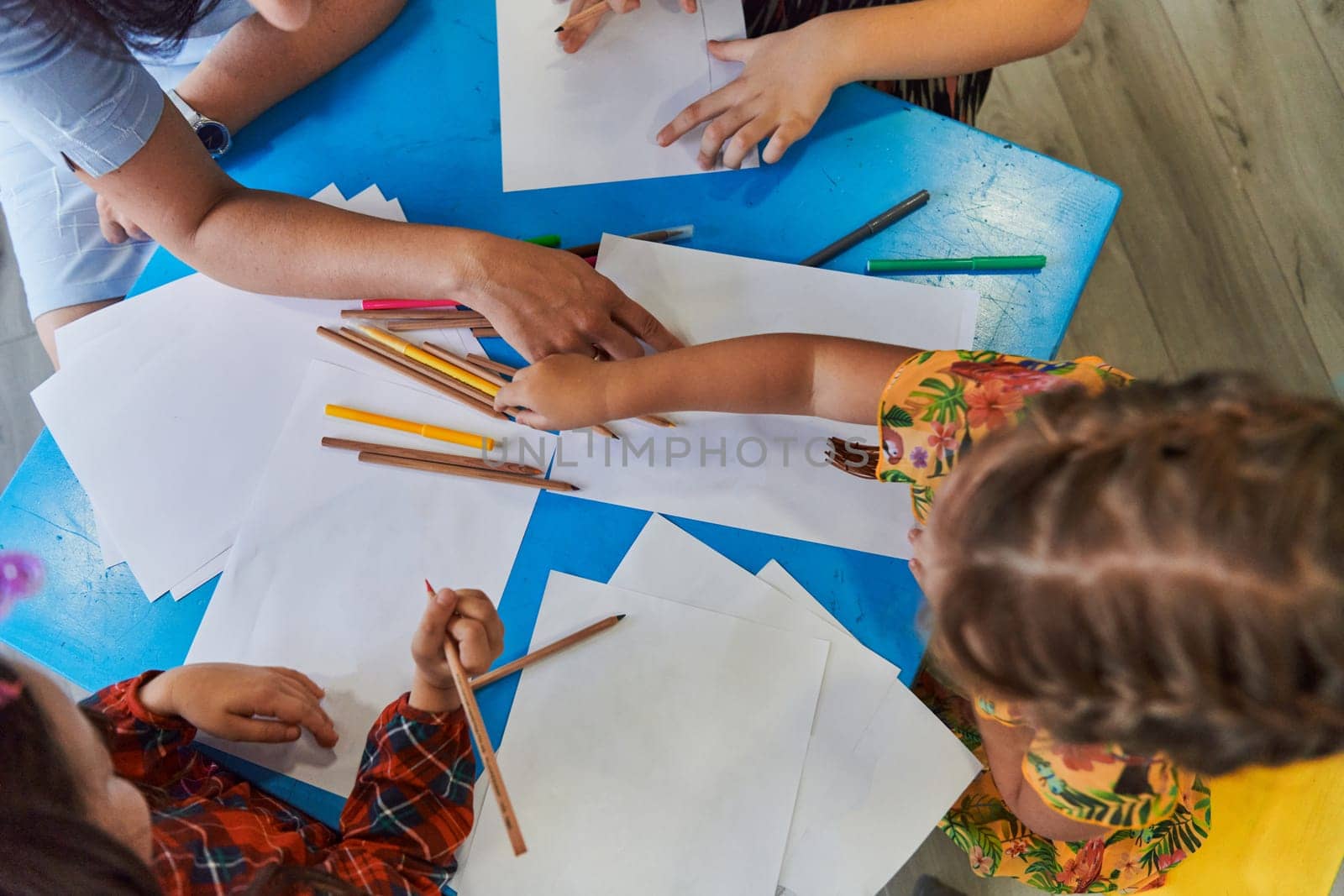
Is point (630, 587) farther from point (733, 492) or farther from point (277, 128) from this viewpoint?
point (277, 128)

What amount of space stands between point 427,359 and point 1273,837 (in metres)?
0.86

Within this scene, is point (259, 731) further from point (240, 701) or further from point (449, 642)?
Answer: point (449, 642)

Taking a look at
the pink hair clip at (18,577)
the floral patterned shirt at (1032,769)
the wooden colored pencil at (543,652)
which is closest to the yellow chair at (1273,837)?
the floral patterned shirt at (1032,769)

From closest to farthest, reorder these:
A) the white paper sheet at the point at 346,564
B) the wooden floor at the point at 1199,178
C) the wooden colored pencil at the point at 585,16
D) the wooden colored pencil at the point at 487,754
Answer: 1. the wooden colored pencil at the point at 487,754
2. the white paper sheet at the point at 346,564
3. the wooden colored pencil at the point at 585,16
4. the wooden floor at the point at 1199,178

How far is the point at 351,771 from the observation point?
68cm

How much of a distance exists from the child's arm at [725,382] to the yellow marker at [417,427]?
1.9 inches

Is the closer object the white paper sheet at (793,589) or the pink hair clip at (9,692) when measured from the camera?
the pink hair clip at (9,692)

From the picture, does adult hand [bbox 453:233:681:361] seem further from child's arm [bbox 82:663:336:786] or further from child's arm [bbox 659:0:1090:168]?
Answer: child's arm [bbox 82:663:336:786]

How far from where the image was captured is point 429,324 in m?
0.78

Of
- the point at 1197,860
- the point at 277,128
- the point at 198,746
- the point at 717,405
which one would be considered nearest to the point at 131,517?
the point at 198,746

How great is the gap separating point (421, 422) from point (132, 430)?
258 millimetres

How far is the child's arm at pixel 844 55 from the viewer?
0.78m

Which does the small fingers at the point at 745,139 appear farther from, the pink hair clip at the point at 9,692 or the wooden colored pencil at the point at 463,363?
the pink hair clip at the point at 9,692

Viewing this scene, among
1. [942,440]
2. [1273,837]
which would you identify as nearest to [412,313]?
[942,440]
